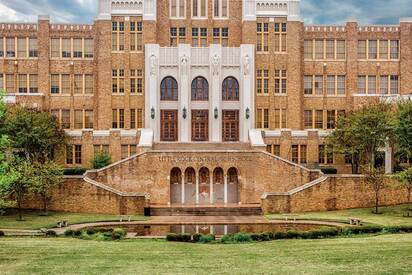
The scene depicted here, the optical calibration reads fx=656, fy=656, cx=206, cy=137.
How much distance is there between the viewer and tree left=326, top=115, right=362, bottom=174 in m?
56.1

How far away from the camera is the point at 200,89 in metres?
63.3

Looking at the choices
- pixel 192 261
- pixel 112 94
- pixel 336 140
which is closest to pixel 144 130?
pixel 112 94

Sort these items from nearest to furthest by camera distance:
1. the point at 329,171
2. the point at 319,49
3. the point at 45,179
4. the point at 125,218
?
the point at 125,218, the point at 45,179, the point at 329,171, the point at 319,49

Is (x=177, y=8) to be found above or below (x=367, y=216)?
above

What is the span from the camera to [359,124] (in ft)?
180

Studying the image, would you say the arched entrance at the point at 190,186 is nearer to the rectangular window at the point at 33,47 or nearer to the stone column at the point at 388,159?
the stone column at the point at 388,159

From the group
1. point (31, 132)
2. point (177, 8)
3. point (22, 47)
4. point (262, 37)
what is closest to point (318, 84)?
point (262, 37)

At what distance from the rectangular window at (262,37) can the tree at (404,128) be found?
17858 millimetres

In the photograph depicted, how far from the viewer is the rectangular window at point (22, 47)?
217 ft

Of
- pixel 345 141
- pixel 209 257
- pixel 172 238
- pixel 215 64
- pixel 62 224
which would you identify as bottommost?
pixel 62 224

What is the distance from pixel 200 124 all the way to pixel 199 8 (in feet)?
40.5

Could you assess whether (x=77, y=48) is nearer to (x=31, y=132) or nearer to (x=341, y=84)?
(x=31, y=132)

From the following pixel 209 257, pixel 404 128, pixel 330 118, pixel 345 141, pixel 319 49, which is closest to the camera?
pixel 209 257

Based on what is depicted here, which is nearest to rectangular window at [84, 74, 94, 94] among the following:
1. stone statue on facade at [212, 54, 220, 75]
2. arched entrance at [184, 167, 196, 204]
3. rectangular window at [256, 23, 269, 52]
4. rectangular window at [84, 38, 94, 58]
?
rectangular window at [84, 38, 94, 58]
